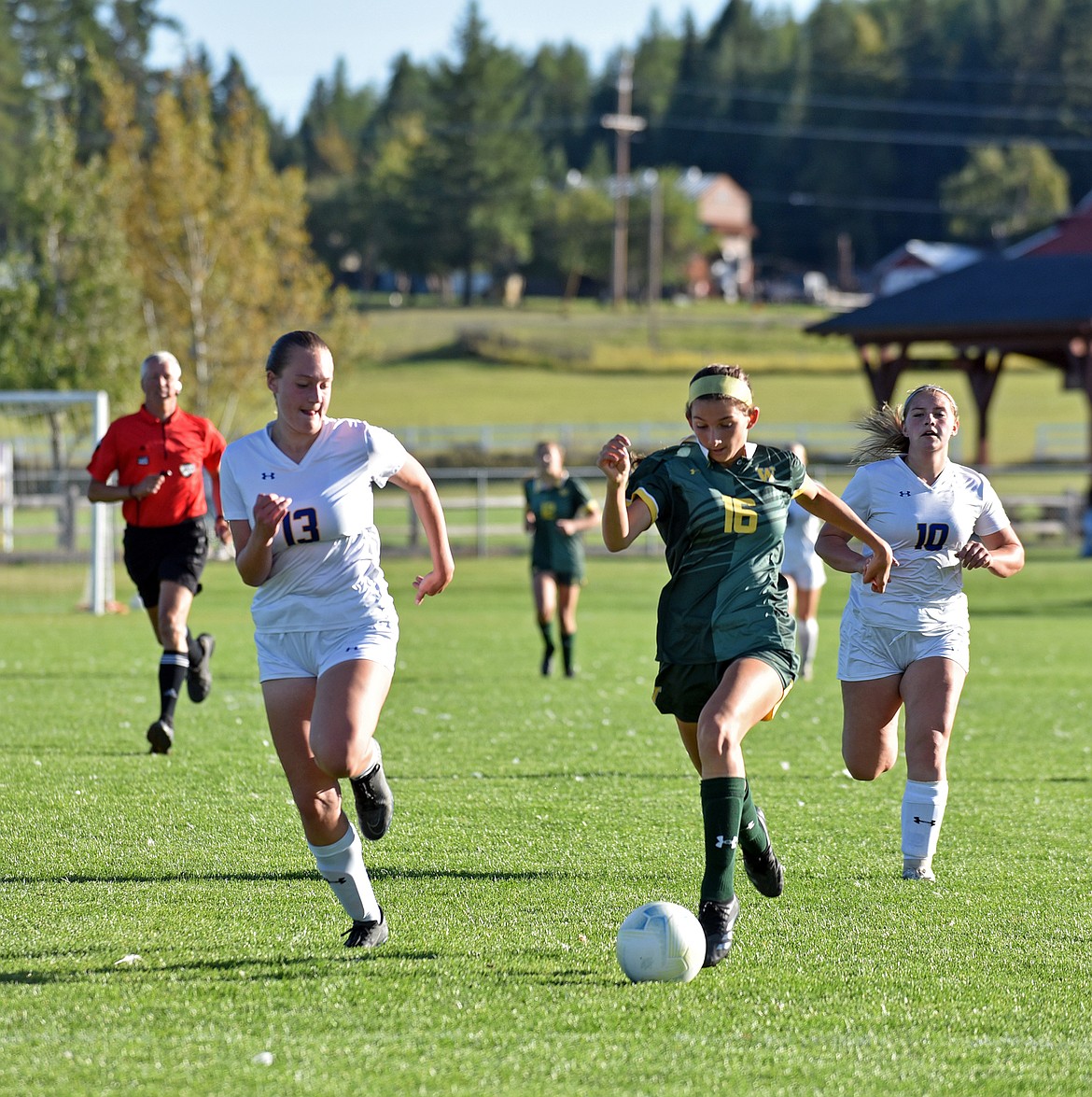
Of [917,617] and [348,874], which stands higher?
[917,617]

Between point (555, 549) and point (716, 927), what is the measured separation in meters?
9.41

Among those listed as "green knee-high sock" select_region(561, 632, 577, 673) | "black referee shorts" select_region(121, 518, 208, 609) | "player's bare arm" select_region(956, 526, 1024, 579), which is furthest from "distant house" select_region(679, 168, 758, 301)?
"player's bare arm" select_region(956, 526, 1024, 579)

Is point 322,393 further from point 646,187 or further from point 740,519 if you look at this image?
point 646,187

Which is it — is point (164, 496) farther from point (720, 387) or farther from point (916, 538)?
point (720, 387)

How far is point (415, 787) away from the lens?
893 cm

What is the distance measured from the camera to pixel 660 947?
5172 millimetres

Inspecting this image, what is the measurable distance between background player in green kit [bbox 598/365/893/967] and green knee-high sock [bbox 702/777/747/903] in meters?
0.07

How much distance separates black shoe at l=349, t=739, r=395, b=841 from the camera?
6.15 meters

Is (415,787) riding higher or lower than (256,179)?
lower

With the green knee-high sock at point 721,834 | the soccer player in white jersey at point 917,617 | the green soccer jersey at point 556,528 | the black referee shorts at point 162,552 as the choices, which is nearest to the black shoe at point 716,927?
the green knee-high sock at point 721,834

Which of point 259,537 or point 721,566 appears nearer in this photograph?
point 259,537

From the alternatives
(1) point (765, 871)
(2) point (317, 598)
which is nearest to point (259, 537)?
(2) point (317, 598)

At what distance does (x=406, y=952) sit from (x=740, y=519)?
194 cm

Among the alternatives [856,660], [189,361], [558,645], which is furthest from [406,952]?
[189,361]
